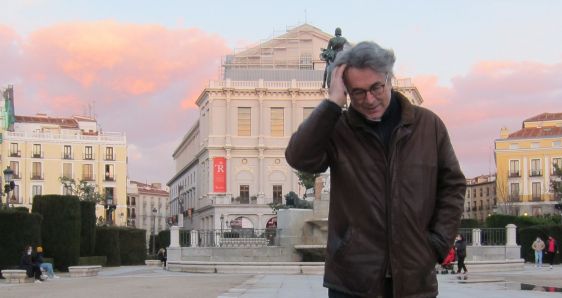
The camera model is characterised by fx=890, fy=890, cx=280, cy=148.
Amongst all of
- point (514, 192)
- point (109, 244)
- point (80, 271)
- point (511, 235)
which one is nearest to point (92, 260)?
point (109, 244)

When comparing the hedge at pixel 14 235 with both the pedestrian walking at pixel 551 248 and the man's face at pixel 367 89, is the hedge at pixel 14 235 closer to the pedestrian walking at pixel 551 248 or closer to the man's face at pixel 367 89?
the pedestrian walking at pixel 551 248

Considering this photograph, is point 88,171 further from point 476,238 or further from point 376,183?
point 376,183

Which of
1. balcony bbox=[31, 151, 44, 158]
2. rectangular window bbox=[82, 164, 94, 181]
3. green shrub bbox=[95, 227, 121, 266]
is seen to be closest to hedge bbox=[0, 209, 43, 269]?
green shrub bbox=[95, 227, 121, 266]

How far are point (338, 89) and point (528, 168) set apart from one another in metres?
100

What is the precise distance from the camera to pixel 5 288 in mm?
21312

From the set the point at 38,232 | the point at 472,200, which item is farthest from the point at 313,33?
the point at 38,232

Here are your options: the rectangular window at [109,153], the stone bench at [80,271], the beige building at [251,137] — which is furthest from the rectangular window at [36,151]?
the stone bench at [80,271]

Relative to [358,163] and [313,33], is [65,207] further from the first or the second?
[313,33]

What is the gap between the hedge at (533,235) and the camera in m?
38.3

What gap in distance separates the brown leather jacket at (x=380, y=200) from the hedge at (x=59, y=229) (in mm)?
31527

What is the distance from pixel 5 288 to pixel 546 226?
25144mm

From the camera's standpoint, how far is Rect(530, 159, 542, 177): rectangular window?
99125 millimetres

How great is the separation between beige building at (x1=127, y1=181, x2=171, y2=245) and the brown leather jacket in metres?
129

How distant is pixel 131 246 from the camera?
163ft
